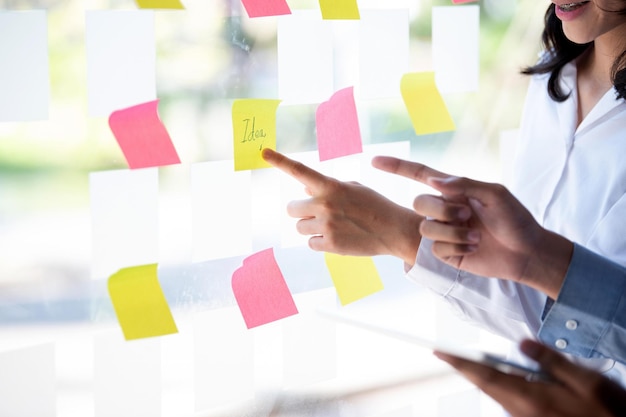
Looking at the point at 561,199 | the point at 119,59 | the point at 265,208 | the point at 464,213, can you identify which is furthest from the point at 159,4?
the point at 561,199

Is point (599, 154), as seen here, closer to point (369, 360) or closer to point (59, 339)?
point (369, 360)

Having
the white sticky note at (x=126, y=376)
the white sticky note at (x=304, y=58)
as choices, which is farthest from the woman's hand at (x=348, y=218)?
the white sticky note at (x=126, y=376)

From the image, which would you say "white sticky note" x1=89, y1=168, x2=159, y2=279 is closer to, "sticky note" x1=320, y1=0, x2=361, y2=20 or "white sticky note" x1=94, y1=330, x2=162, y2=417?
"white sticky note" x1=94, y1=330, x2=162, y2=417

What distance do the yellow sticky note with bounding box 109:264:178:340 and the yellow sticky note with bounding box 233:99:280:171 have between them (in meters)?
0.17

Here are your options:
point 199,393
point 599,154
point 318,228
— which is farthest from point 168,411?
point 599,154

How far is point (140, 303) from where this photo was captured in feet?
2.83

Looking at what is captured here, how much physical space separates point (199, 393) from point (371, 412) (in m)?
0.31

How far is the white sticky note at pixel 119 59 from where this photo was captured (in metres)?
0.83

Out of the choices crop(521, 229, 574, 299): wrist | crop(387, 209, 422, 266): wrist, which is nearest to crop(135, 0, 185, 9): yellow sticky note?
crop(387, 209, 422, 266): wrist

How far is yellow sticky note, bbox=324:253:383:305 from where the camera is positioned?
1085 millimetres

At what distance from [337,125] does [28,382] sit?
50 centimetres

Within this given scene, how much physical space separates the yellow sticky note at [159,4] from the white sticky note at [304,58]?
0.58 feet

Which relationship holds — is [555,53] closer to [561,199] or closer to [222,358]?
[561,199]

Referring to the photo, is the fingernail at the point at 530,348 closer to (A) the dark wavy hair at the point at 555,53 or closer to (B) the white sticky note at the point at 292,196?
(B) the white sticky note at the point at 292,196
